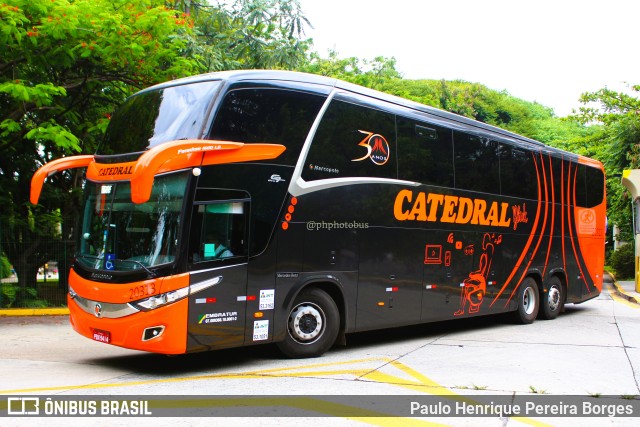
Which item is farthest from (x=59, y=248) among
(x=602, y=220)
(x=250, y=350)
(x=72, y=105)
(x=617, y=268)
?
(x=617, y=268)

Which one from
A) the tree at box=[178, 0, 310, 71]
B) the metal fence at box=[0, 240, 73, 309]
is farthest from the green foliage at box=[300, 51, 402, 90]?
the metal fence at box=[0, 240, 73, 309]

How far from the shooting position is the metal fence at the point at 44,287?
16344 millimetres

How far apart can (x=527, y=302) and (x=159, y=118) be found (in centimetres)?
965

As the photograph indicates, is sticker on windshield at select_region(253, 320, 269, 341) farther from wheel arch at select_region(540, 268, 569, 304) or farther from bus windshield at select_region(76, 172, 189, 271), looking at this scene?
wheel arch at select_region(540, 268, 569, 304)

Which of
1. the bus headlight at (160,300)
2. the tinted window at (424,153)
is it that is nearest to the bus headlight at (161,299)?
the bus headlight at (160,300)

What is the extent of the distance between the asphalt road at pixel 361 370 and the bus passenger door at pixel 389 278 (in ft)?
1.86

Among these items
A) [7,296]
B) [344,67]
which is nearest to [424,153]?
[7,296]

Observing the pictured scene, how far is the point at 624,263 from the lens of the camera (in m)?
30.0

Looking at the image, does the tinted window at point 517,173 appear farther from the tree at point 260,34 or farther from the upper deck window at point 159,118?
the tree at point 260,34

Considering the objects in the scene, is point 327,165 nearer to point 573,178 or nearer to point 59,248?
point 573,178

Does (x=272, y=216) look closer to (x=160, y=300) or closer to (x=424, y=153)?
(x=160, y=300)

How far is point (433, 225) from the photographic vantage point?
1170cm

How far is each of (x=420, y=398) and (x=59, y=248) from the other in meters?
12.8

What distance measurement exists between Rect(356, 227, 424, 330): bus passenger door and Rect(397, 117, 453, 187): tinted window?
1029mm
